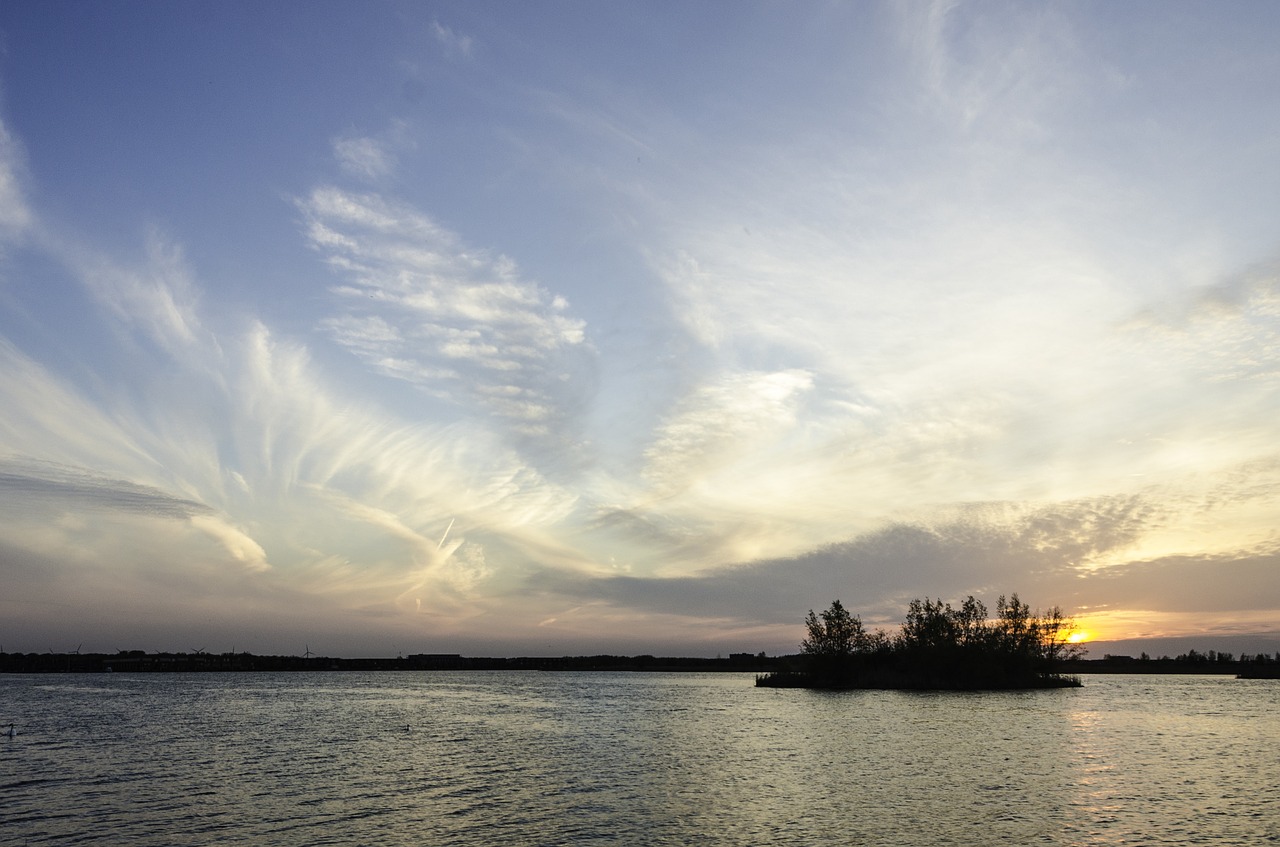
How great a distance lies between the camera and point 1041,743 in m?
67.7

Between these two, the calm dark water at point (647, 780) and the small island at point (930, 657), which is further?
the small island at point (930, 657)

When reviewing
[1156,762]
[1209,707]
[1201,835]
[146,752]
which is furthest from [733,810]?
[1209,707]

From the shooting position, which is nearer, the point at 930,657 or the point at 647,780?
the point at 647,780

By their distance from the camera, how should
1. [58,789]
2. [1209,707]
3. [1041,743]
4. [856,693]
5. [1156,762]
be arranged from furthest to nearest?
[856,693]
[1209,707]
[1041,743]
[1156,762]
[58,789]

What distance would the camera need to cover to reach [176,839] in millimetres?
33625

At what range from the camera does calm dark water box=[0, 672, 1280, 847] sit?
35062 mm

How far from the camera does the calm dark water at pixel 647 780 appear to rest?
35.1 meters

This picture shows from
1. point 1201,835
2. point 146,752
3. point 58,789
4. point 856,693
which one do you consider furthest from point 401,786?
point 856,693

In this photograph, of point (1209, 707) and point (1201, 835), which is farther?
point (1209, 707)

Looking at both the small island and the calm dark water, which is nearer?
the calm dark water

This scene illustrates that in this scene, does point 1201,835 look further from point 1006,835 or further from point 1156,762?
point 1156,762

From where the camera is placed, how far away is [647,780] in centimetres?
4972

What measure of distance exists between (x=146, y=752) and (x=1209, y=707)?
134448 mm

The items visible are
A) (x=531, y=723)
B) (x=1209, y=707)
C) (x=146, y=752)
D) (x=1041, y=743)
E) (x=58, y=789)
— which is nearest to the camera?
(x=58, y=789)
